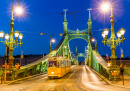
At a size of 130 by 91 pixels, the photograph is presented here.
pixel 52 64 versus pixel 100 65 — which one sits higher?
pixel 52 64

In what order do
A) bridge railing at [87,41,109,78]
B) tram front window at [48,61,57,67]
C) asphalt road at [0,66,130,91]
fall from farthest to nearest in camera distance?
1. bridge railing at [87,41,109,78]
2. tram front window at [48,61,57,67]
3. asphalt road at [0,66,130,91]

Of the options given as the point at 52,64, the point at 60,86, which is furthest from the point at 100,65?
the point at 60,86

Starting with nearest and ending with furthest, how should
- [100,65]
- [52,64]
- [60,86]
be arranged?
[60,86]
[52,64]
[100,65]

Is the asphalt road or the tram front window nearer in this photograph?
the asphalt road

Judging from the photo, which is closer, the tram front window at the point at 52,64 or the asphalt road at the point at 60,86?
the asphalt road at the point at 60,86

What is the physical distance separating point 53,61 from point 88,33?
1793 inches

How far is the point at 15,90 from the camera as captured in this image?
11.0 m

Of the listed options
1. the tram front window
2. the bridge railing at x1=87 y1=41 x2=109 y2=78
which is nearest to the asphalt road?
the tram front window

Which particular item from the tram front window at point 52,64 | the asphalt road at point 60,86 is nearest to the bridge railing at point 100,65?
the asphalt road at point 60,86

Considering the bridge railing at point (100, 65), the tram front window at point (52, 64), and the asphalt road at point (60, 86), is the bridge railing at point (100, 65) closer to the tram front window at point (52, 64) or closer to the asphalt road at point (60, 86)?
the asphalt road at point (60, 86)

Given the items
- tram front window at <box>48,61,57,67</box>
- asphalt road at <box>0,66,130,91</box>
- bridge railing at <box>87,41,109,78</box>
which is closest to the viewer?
asphalt road at <box>0,66,130,91</box>

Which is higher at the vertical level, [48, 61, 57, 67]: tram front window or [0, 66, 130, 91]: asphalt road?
[48, 61, 57, 67]: tram front window

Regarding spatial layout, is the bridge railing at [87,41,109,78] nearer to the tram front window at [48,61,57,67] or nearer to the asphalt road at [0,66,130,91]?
the asphalt road at [0,66,130,91]

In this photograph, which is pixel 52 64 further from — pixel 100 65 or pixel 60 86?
pixel 100 65
